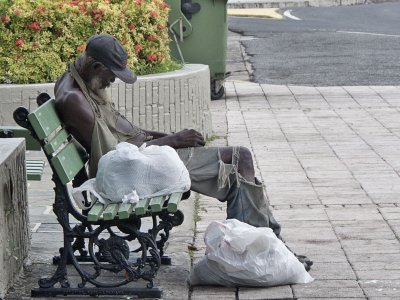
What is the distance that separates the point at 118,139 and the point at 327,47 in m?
14.9

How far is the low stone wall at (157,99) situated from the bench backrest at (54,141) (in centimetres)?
344

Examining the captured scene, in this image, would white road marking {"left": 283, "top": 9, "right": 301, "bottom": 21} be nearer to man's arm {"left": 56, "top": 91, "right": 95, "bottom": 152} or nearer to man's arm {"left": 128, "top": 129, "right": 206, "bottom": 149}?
man's arm {"left": 128, "top": 129, "right": 206, "bottom": 149}

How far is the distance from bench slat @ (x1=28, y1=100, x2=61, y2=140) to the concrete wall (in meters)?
0.28

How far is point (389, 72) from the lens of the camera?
1666cm

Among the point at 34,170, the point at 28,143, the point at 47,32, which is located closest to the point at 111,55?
the point at 34,170

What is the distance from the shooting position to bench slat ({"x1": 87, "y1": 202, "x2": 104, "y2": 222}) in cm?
555

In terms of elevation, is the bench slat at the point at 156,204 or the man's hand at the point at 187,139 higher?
the man's hand at the point at 187,139

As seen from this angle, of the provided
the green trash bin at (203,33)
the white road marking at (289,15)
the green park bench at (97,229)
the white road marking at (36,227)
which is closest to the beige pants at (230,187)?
the green park bench at (97,229)

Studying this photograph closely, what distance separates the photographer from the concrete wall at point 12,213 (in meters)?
5.73

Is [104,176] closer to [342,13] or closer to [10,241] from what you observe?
[10,241]

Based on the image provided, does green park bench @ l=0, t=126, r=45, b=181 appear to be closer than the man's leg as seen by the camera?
No

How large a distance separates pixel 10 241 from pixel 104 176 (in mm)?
608

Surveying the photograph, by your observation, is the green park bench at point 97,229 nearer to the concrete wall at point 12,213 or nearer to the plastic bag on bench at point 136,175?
the plastic bag on bench at point 136,175

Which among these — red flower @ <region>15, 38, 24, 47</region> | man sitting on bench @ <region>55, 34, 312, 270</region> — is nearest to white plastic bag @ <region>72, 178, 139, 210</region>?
man sitting on bench @ <region>55, 34, 312, 270</region>
